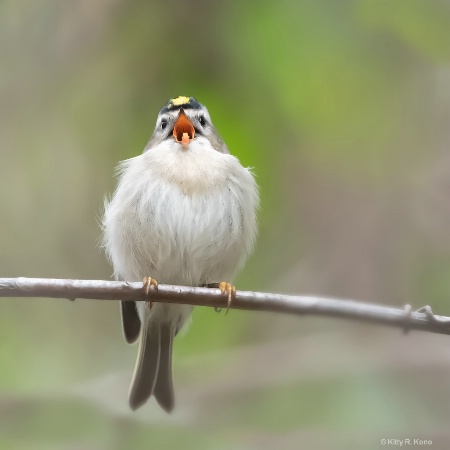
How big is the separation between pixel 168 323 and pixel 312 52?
1.65 metres

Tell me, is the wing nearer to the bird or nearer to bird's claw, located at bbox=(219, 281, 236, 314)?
the bird

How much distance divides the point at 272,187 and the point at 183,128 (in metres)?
0.63

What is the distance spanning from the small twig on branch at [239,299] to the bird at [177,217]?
2.34 feet

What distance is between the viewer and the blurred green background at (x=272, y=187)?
3301 millimetres

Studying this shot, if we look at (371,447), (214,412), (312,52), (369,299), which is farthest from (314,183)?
(371,447)

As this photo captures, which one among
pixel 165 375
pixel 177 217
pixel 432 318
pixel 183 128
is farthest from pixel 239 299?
pixel 183 128

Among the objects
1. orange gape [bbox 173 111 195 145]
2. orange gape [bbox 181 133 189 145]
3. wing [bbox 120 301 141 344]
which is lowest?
wing [bbox 120 301 141 344]

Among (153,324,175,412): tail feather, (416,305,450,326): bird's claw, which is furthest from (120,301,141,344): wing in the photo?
(416,305,450,326): bird's claw

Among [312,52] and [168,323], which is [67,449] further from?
[312,52]

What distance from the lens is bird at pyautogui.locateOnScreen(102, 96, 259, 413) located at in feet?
12.5

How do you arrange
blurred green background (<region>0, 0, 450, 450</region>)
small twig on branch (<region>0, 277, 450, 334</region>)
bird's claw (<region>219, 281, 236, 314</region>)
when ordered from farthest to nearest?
1. blurred green background (<region>0, 0, 450, 450</region>)
2. bird's claw (<region>219, 281, 236, 314</region>)
3. small twig on branch (<region>0, 277, 450, 334</region>)

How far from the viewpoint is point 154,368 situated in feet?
13.5

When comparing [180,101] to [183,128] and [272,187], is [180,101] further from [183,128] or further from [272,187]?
[272,187]

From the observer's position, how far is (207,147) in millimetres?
4047
